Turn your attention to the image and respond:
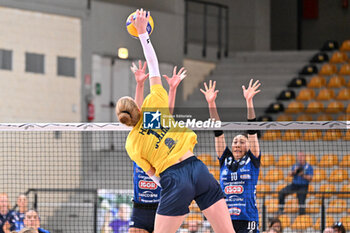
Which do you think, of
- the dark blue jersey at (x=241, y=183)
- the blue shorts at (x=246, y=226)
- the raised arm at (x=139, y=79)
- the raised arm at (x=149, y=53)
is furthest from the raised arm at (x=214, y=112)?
the raised arm at (x=149, y=53)

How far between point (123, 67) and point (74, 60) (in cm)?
207

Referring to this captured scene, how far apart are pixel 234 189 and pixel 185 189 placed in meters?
1.98

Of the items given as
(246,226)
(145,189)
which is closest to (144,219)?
(145,189)

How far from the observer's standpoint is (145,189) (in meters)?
7.57

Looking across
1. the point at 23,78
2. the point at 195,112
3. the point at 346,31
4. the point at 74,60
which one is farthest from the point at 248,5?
the point at 23,78

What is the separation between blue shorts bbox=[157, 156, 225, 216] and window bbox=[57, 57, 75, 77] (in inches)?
493

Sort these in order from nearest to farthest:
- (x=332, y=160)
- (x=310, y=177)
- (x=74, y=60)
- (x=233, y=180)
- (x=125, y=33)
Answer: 1. (x=233, y=180)
2. (x=310, y=177)
3. (x=332, y=160)
4. (x=74, y=60)
5. (x=125, y=33)

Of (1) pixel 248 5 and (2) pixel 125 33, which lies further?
(1) pixel 248 5

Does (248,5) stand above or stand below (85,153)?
Result: above

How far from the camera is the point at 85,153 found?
18.2 m

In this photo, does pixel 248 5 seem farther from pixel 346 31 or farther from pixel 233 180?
pixel 233 180

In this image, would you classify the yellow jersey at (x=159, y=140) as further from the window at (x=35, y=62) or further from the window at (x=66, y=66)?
the window at (x=66, y=66)

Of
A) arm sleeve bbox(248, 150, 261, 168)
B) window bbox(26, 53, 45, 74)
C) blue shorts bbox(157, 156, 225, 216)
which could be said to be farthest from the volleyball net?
blue shorts bbox(157, 156, 225, 216)

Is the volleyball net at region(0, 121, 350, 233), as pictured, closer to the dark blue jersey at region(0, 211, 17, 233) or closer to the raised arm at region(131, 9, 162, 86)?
the dark blue jersey at region(0, 211, 17, 233)
